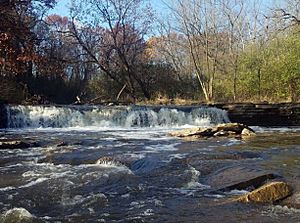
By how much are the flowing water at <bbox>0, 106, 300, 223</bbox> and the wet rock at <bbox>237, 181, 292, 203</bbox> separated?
164 millimetres

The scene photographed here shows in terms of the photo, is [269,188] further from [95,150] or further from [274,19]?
[274,19]

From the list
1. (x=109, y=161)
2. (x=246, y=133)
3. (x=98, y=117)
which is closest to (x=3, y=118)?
(x=98, y=117)

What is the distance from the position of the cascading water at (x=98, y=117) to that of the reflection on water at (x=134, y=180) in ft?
23.9

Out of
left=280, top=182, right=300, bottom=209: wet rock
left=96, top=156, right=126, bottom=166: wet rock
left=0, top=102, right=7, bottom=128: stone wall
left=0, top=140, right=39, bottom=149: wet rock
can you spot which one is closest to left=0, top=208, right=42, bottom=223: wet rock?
left=280, top=182, right=300, bottom=209: wet rock

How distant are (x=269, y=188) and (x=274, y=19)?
1808cm

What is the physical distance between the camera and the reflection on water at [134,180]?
5.08m

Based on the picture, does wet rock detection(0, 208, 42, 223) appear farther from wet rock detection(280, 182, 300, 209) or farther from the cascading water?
the cascading water

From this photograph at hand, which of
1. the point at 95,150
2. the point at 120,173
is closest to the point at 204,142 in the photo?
the point at 95,150

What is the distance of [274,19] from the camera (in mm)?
22016

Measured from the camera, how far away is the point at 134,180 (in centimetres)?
702

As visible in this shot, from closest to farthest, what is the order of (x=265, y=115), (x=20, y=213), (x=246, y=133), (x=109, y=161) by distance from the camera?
(x=20, y=213) < (x=109, y=161) < (x=246, y=133) < (x=265, y=115)

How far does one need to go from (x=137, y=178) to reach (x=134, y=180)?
0.16 meters

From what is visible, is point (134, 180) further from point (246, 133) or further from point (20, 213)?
point (246, 133)

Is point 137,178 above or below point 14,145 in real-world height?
below
